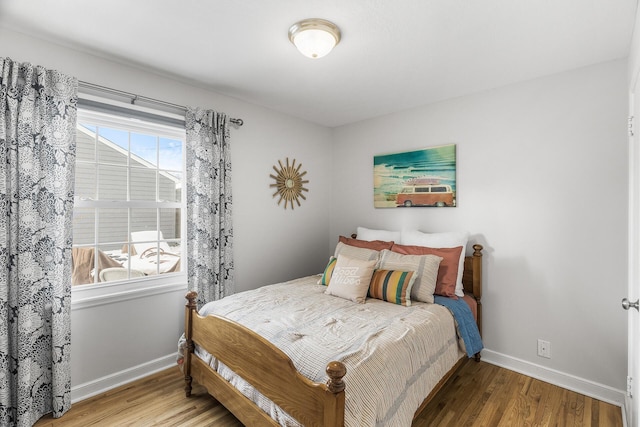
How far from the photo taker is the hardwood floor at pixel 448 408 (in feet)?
6.47

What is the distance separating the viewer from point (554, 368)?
8.06 feet

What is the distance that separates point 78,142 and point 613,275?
399 cm

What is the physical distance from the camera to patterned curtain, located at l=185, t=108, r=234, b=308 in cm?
266

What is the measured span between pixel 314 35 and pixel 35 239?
2.11m

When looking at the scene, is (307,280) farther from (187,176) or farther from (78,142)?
(78,142)

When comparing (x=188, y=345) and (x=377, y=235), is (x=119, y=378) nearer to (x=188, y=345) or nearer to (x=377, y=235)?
(x=188, y=345)

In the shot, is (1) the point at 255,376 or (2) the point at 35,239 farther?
(2) the point at 35,239

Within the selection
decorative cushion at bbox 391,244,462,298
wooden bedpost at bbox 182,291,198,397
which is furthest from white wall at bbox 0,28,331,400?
decorative cushion at bbox 391,244,462,298

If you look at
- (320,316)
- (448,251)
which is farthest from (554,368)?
(320,316)

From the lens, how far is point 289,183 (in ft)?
11.6

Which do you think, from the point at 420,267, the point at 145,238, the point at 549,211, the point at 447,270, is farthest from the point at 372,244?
the point at 145,238

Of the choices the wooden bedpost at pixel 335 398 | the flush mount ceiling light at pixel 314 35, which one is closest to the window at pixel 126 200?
the flush mount ceiling light at pixel 314 35

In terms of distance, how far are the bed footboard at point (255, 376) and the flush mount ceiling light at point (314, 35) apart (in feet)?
5.57

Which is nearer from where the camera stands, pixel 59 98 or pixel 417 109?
pixel 59 98
